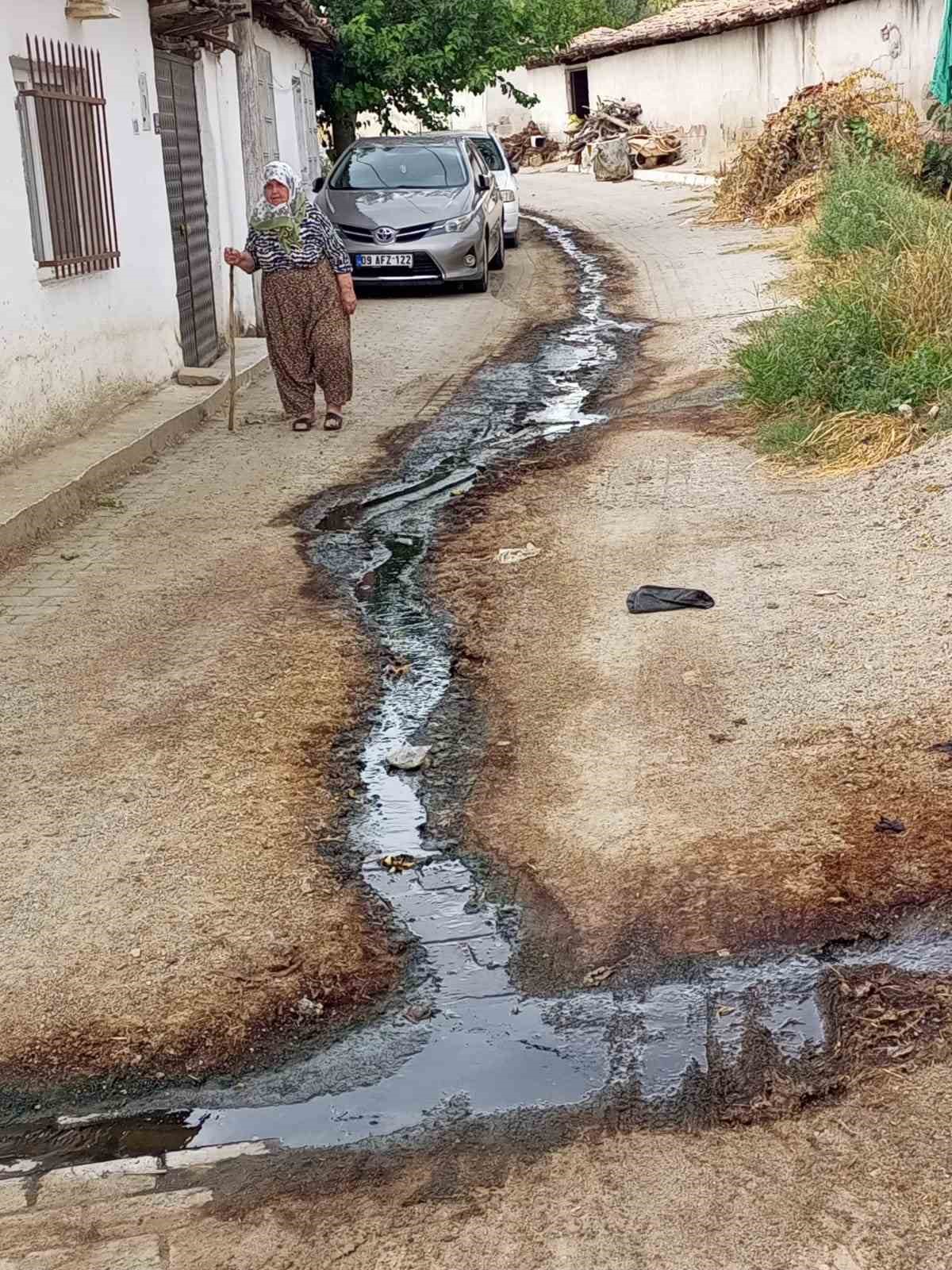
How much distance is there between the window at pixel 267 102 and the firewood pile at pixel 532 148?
73.1 ft

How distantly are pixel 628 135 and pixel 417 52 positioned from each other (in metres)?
12.2

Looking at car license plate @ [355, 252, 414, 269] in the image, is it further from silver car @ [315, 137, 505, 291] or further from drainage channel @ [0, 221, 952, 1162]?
drainage channel @ [0, 221, 952, 1162]

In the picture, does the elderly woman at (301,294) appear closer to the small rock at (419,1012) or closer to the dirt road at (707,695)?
the dirt road at (707,695)

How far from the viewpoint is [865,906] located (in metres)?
3.58

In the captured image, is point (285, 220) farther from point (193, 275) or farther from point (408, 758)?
point (408, 758)

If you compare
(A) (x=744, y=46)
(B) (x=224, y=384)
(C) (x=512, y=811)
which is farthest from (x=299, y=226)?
(A) (x=744, y=46)

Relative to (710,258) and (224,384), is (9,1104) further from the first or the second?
(710,258)

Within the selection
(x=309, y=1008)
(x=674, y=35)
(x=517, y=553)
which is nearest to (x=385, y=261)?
(x=517, y=553)

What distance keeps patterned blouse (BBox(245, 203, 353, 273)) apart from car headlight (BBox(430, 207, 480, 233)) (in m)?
6.19

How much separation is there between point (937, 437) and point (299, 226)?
3984mm

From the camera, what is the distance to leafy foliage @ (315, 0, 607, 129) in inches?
782

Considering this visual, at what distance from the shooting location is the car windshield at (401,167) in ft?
52.1

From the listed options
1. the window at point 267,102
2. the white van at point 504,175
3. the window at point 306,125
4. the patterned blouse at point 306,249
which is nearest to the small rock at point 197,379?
the patterned blouse at point 306,249

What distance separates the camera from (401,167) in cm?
1617
